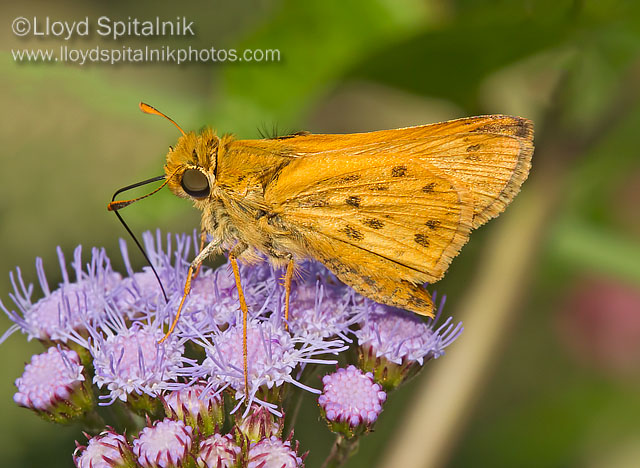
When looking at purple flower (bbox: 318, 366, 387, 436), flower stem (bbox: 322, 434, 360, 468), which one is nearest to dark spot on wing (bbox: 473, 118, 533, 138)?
purple flower (bbox: 318, 366, 387, 436)

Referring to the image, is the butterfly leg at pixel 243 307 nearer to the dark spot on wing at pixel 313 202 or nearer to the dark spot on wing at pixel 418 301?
the dark spot on wing at pixel 313 202

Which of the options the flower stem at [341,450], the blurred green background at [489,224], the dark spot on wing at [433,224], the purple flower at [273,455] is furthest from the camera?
the blurred green background at [489,224]

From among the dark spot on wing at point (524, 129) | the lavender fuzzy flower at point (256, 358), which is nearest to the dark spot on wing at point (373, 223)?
the lavender fuzzy flower at point (256, 358)

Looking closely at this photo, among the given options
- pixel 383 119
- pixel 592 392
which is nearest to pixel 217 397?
pixel 592 392

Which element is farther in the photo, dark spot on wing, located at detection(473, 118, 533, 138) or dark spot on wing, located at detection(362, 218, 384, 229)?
dark spot on wing, located at detection(362, 218, 384, 229)

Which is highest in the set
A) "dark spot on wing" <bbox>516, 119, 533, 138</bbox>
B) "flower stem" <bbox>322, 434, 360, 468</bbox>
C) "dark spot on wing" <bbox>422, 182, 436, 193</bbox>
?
"dark spot on wing" <bbox>516, 119, 533, 138</bbox>

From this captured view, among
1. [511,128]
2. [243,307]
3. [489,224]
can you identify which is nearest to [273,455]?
[243,307]

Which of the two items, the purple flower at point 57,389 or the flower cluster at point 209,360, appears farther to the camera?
the purple flower at point 57,389

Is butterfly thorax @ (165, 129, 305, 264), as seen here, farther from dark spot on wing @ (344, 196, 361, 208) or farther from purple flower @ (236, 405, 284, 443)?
purple flower @ (236, 405, 284, 443)

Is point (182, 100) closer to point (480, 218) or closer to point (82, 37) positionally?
point (82, 37)

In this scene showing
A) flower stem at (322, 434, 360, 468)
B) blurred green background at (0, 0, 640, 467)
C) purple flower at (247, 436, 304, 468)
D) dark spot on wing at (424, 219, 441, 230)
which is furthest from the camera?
blurred green background at (0, 0, 640, 467)
